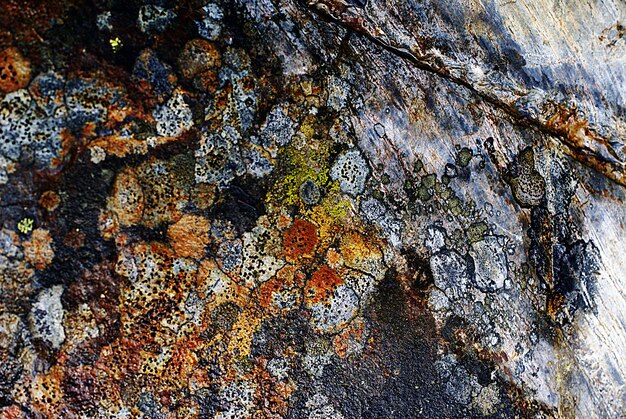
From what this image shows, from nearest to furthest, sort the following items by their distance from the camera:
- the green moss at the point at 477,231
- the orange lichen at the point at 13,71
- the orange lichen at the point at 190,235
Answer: the orange lichen at the point at 13,71 < the orange lichen at the point at 190,235 < the green moss at the point at 477,231

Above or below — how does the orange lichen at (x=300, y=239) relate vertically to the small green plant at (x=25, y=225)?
above

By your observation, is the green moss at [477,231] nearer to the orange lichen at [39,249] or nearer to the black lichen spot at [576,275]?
the black lichen spot at [576,275]

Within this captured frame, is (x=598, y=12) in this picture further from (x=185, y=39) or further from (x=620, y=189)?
(x=185, y=39)

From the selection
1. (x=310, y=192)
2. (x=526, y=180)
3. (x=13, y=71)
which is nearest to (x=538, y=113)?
(x=526, y=180)

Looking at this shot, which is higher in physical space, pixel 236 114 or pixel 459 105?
pixel 459 105

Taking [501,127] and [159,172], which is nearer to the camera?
[159,172]

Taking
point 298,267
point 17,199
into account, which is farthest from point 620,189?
point 17,199

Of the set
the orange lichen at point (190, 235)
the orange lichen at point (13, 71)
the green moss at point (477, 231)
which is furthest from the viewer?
the green moss at point (477, 231)

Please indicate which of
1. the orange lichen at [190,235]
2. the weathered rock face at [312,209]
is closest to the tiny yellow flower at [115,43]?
the weathered rock face at [312,209]
